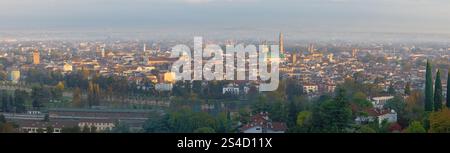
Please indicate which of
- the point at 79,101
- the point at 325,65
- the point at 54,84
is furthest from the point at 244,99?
the point at 325,65

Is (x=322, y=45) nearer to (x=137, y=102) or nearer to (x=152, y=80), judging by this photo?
(x=152, y=80)

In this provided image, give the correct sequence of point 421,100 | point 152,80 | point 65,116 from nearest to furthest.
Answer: point 65,116 < point 421,100 < point 152,80

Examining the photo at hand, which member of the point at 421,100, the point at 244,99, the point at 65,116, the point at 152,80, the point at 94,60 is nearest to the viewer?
the point at 65,116

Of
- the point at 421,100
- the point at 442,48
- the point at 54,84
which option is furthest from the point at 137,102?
the point at 442,48

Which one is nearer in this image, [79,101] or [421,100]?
[421,100]
